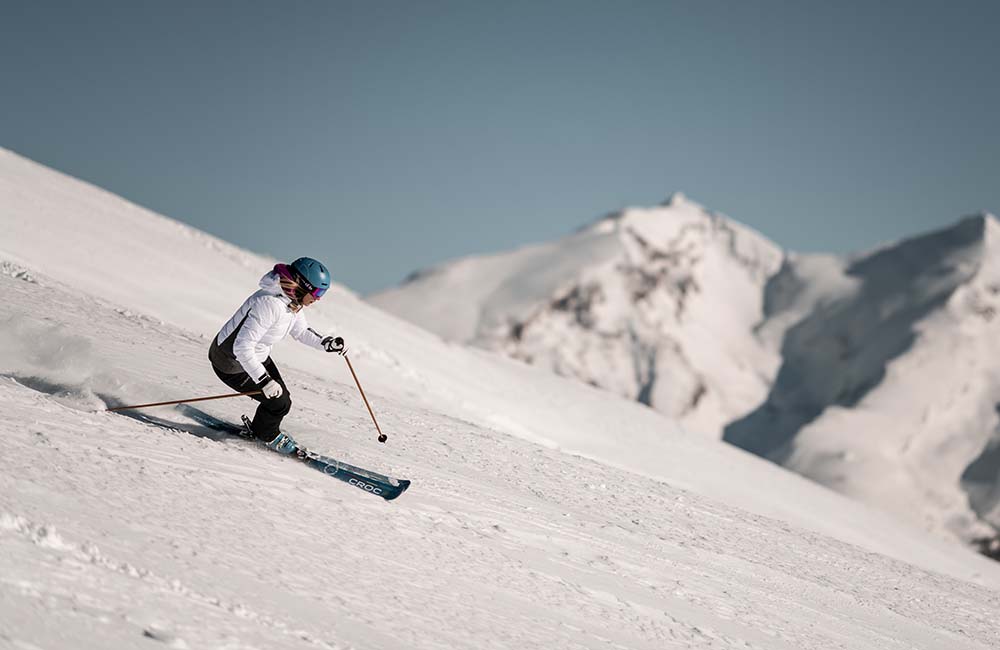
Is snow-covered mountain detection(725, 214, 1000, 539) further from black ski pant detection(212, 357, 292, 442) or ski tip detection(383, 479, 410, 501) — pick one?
black ski pant detection(212, 357, 292, 442)

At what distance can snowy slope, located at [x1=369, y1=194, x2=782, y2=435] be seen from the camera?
82000 millimetres

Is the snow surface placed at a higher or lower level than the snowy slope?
lower

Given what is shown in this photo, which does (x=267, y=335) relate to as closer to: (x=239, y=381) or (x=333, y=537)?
(x=239, y=381)

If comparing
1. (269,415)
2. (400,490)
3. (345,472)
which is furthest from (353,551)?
(269,415)

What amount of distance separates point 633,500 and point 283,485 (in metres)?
4.89

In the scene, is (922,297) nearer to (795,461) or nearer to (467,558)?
(795,461)

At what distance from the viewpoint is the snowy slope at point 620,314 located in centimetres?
8200

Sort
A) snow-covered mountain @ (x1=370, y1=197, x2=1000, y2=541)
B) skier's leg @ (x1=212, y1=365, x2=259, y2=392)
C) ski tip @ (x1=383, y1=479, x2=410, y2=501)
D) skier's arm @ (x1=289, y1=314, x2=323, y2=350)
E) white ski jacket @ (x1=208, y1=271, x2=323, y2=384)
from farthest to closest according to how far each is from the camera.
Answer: snow-covered mountain @ (x1=370, y1=197, x2=1000, y2=541) < skier's arm @ (x1=289, y1=314, x2=323, y2=350) < skier's leg @ (x1=212, y1=365, x2=259, y2=392) < white ski jacket @ (x1=208, y1=271, x2=323, y2=384) < ski tip @ (x1=383, y1=479, x2=410, y2=501)

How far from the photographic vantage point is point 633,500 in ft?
33.1

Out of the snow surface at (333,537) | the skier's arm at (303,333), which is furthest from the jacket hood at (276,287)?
the snow surface at (333,537)

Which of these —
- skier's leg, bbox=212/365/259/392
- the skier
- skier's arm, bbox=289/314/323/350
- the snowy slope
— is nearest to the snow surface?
the skier

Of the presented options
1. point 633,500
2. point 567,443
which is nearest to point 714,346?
point 567,443

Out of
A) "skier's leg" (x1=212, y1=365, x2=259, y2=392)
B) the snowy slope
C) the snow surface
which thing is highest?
the snowy slope

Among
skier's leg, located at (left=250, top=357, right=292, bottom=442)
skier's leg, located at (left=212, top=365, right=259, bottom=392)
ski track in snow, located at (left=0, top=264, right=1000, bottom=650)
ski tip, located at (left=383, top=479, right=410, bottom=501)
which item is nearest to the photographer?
ski track in snow, located at (left=0, top=264, right=1000, bottom=650)
